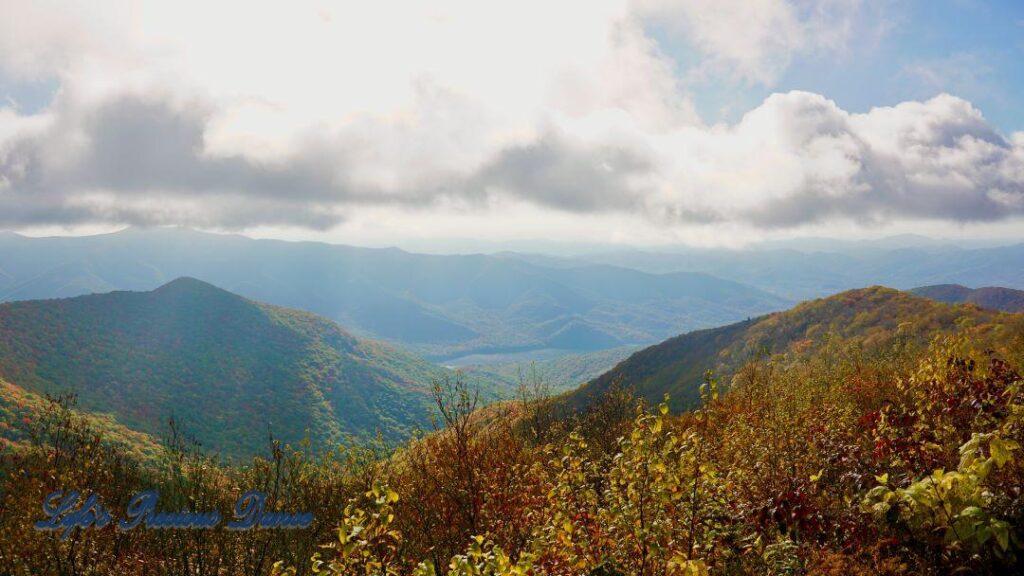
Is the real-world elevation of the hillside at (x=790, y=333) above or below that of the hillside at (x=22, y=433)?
above

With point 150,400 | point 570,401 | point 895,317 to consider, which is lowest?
point 150,400

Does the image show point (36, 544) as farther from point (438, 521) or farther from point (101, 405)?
point (101, 405)

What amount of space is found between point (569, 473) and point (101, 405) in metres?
218

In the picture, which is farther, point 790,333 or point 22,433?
point 790,333

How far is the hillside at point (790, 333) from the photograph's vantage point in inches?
3076

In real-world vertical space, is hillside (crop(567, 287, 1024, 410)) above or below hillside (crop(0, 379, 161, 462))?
above

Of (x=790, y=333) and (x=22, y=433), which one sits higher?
(x=790, y=333)

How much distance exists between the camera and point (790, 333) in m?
113

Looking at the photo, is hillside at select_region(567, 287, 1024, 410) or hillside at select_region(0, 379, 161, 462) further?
hillside at select_region(0, 379, 161, 462)

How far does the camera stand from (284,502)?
14984mm

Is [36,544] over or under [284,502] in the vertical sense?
over

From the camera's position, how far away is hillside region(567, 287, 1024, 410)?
78125 mm

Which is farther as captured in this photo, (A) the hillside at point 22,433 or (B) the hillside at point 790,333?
(A) the hillside at point 22,433

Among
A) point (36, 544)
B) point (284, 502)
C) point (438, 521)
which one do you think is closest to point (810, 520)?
point (438, 521)
